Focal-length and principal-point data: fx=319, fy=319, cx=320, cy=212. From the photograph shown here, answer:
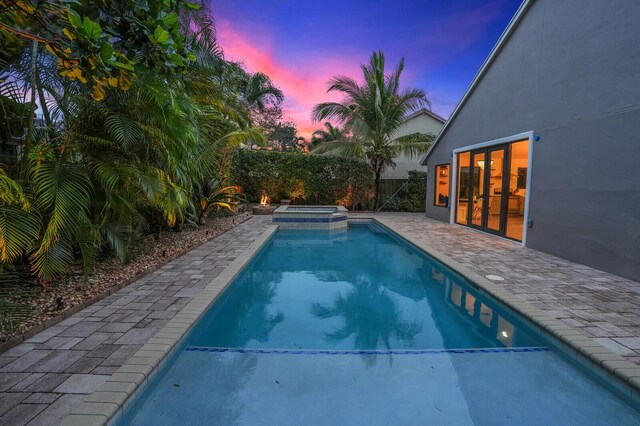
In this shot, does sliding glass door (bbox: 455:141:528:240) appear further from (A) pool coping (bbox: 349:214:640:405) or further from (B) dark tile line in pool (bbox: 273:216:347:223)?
(B) dark tile line in pool (bbox: 273:216:347:223)

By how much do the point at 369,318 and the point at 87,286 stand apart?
149 inches

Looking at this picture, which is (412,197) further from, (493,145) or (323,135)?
(323,135)

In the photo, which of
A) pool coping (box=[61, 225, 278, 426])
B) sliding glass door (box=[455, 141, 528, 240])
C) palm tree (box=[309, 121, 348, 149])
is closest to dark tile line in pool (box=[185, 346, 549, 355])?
pool coping (box=[61, 225, 278, 426])

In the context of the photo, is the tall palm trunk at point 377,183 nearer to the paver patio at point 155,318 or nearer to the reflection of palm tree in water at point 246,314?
the paver patio at point 155,318

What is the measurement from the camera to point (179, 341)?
3119mm

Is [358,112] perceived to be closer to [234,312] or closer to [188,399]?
[234,312]

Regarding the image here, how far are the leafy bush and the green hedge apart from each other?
1.38 m

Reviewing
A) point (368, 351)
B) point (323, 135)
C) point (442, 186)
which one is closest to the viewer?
point (368, 351)

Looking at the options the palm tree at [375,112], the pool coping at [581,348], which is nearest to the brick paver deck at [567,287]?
the pool coping at [581,348]

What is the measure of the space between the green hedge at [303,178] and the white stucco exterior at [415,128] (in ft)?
14.2

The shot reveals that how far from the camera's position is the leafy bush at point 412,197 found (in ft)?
51.6

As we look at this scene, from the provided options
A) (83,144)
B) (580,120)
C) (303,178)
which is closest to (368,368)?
(83,144)

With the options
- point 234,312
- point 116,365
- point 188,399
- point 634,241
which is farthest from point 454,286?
point 116,365

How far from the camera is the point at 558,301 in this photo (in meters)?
4.09
